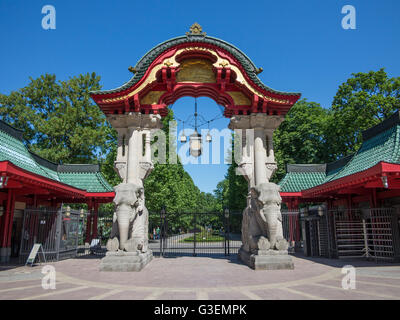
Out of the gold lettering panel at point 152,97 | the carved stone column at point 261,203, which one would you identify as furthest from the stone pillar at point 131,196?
the carved stone column at point 261,203

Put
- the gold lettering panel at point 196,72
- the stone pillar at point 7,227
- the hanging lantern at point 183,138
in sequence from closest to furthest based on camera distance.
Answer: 1. the hanging lantern at point 183,138
2. the gold lettering panel at point 196,72
3. the stone pillar at point 7,227

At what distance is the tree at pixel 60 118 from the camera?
2736 cm

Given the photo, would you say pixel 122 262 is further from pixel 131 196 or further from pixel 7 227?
pixel 7 227

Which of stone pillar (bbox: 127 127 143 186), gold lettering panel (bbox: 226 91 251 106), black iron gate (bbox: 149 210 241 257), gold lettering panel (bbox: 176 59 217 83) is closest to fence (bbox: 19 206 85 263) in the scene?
black iron gate (bbox: 149 210 241 257)

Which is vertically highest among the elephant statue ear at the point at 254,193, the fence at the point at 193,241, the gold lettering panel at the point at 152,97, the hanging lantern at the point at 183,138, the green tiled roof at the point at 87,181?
the gold lettering panel at the point at 152,97

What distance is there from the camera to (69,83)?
1177 inches

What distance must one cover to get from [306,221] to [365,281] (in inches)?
326

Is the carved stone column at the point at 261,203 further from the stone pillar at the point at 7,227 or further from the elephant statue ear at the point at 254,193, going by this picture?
the stone pillar at the point at 7,227

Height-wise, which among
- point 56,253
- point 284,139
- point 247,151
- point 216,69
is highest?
point 284,139

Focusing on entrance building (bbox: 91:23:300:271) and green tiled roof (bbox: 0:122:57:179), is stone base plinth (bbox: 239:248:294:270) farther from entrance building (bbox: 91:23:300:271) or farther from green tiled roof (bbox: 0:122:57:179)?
green tiled roof (bbox: 0:122:57:179)

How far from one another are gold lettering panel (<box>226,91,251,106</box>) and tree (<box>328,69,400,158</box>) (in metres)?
17.9

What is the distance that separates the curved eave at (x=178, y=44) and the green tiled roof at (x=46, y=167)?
5659 millimetres
